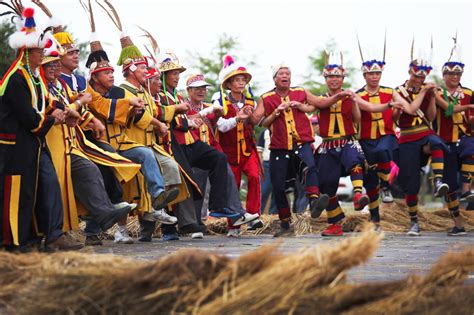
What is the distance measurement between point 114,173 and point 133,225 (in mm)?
2764

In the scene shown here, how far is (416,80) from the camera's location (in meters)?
12.5

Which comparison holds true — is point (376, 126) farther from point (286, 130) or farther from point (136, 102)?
point (136, 102)

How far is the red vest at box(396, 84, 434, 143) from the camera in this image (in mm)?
12422

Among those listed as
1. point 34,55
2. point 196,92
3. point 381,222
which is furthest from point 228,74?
point 34,55

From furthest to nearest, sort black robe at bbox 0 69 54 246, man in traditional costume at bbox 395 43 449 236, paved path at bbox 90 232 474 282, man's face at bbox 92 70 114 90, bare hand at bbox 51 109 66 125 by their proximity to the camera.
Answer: man in traditional costume at bbox 395 43 449 236 < man's face at bbox 92 70 114 90 < bare hand at bbox 51 109 66 125 < black robe at bbox 0 69 54 246 < paved path at bbox 90 232 474 282

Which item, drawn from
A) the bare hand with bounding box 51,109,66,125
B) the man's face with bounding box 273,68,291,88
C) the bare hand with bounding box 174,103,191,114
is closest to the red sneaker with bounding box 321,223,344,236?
the man's face with bounding box 273,68,291,88

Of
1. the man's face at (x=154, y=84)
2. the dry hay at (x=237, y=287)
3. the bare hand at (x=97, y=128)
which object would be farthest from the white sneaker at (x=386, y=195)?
the dry hay at (x=237, y=287)

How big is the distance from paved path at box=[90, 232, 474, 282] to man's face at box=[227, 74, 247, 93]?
73.6 inches

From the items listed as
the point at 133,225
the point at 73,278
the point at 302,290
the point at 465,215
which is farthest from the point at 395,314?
the point at 465,215

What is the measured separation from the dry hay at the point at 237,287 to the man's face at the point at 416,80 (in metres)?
8.36

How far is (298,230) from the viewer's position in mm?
13266

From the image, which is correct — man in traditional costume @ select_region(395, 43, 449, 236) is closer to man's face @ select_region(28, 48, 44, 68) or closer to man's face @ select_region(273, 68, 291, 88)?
man's face @ select_region(273, 68, 291, 88)

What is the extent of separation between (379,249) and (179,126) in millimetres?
3107

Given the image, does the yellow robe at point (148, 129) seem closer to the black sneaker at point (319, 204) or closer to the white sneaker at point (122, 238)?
the white sneaker at point (122, 238)
